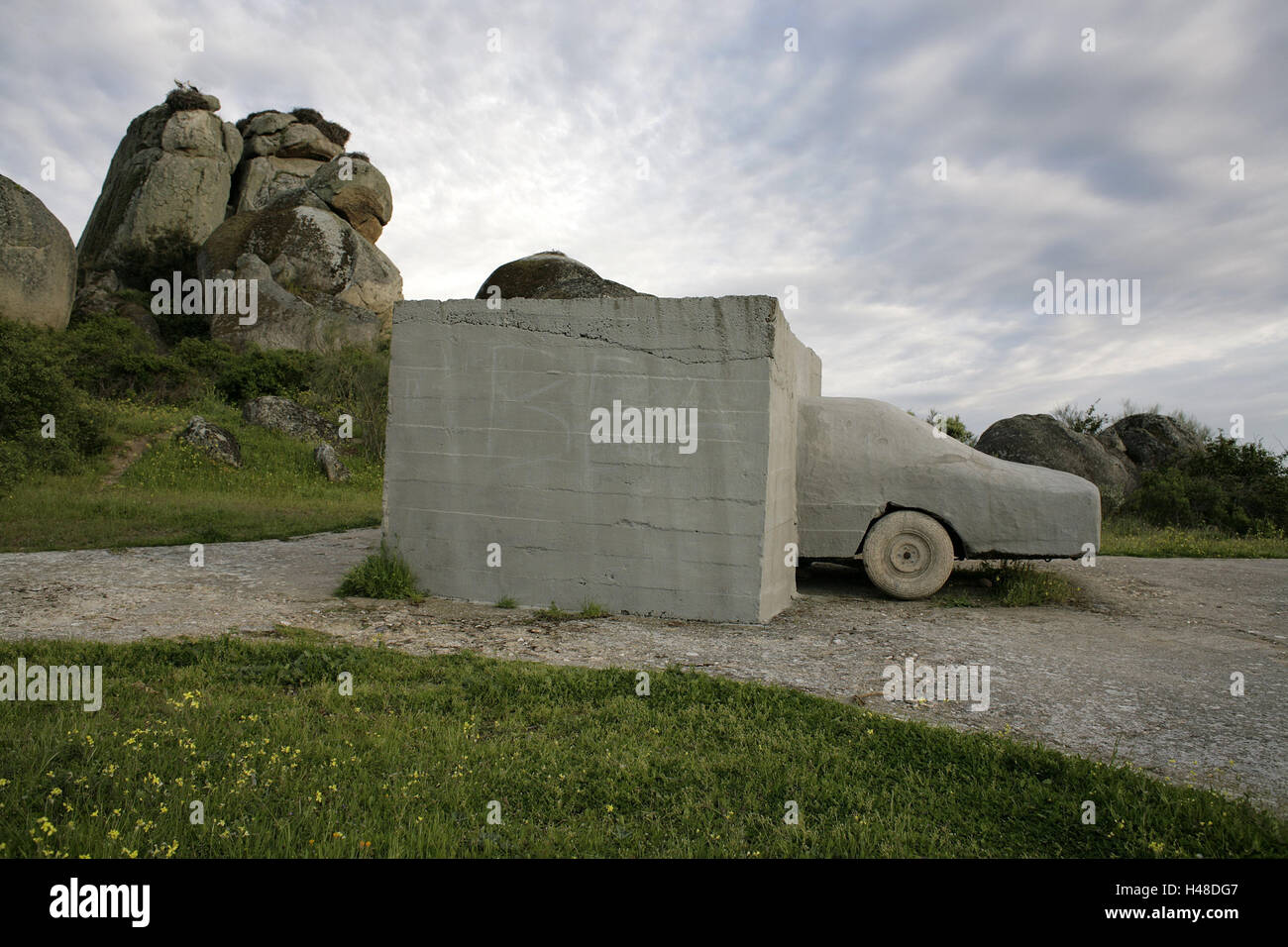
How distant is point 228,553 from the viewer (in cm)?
956

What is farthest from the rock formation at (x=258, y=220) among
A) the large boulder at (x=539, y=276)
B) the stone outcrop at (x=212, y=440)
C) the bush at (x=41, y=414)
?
the large boulder at (x=539, y=276)

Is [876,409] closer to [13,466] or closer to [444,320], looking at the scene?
[444,320]

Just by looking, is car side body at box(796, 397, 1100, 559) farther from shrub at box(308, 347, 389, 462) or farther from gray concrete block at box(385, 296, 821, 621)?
shrub at box(308, 347, 389, 462)

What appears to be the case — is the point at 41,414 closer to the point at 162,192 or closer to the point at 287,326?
the point at 287,326

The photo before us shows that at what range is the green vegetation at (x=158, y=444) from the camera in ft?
37.4

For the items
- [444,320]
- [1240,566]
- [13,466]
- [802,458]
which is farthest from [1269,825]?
[13,466]

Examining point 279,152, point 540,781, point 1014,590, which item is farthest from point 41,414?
point 279,152

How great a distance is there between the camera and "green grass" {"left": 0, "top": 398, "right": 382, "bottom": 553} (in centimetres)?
1059

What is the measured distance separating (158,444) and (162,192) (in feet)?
82.2

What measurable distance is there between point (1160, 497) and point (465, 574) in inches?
572

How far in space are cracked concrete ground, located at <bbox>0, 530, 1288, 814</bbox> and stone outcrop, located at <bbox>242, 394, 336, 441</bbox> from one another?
30.5 feet

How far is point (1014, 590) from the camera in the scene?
8.23 m
